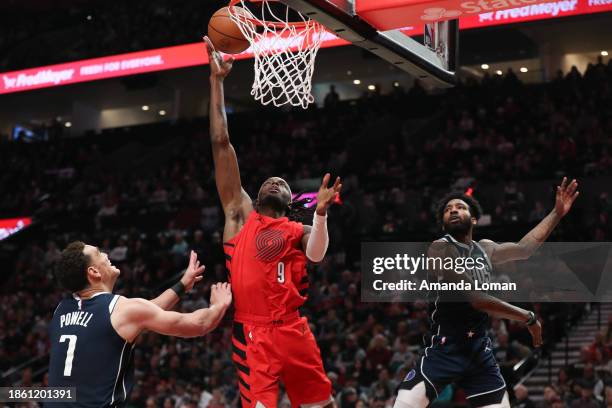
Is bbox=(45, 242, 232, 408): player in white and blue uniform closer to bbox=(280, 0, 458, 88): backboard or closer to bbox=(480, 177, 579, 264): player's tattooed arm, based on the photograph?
bbox=(280, 0, 458, 88): backboard

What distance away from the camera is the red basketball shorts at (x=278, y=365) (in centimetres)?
542

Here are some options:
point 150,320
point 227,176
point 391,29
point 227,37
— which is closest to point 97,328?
point 150,320

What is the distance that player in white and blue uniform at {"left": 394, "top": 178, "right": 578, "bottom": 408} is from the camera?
5.72 metres

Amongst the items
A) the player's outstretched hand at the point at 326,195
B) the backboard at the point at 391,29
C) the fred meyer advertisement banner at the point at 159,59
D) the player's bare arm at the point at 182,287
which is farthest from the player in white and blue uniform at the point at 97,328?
the fred meyer advertisement banner at the point at 159,59

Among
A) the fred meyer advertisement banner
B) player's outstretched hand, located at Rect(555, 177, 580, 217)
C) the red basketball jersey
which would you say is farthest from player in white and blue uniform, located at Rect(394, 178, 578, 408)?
the fred meyer advertisement banner

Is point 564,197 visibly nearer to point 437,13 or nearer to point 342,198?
point 437,13

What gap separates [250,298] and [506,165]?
11.4 meters

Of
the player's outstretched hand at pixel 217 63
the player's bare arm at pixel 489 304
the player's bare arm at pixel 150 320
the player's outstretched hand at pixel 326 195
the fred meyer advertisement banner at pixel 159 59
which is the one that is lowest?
the player's bare arm at pixel 150 320

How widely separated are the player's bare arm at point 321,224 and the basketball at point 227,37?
1.58 metres

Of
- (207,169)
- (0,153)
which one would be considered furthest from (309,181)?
(0,153)

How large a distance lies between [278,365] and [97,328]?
1.17 metres

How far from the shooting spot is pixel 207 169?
2170 cm

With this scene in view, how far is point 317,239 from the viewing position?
5312mm

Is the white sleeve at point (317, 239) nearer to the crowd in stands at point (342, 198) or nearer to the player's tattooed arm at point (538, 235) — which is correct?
the player's tattooed arm at point (538, 235)
